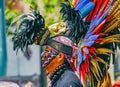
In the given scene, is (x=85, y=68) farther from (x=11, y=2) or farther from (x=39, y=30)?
(x=11, y=2)

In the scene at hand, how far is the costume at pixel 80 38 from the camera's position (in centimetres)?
341

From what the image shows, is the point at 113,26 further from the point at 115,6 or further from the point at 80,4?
the point at 80,4

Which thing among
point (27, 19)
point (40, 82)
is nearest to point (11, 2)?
point (40, 82)

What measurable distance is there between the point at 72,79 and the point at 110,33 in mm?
404

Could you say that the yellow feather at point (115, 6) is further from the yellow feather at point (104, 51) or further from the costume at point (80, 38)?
the yellow feather at point (104, 51)

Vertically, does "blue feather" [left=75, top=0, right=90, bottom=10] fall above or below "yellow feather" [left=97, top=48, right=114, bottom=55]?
above

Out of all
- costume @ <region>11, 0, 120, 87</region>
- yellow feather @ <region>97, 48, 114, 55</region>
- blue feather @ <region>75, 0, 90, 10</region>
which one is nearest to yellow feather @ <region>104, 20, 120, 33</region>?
costume @ <region>11, 0, 120, 87</region>

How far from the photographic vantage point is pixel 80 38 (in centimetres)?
342

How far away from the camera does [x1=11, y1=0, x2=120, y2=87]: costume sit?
3.41 m

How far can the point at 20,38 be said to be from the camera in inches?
136

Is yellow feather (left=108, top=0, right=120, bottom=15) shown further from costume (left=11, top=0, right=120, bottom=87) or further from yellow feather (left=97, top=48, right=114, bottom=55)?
yellow feather (left=97, top=48, right=114, bottom=55)

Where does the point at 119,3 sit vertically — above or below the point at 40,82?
above

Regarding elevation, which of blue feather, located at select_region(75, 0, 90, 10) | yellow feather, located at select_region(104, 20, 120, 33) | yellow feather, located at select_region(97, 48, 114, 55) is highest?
blue feather, located at select_region(75, 0, 90, 10)

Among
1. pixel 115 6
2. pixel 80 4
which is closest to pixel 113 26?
pixel 115 6
